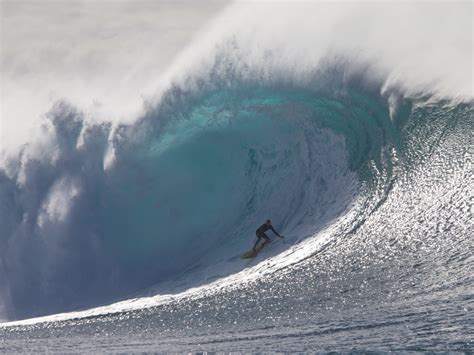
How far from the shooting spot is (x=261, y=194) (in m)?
20.9

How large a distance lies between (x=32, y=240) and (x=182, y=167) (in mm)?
4460

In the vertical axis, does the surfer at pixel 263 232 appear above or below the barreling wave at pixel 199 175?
below

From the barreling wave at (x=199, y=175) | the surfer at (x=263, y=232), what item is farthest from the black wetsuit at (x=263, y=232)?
Answer: the barreling wave at (x=199, y=175)

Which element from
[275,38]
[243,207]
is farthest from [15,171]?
[275,38]

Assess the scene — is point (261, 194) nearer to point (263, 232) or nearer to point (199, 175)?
point (199, 175)

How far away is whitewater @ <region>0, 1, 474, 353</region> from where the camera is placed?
42.7 feet

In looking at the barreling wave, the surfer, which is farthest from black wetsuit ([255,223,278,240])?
the barreling wave

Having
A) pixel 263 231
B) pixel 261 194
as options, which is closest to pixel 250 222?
pixel 261 194

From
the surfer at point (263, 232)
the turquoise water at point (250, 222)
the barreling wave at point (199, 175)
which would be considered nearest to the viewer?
the turquoise water at point (250, 222)

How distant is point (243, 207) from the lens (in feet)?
68.4

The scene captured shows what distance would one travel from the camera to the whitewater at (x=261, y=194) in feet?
42.7

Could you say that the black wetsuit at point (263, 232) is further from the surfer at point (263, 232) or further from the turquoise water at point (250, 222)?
the turquoise water at point (250, 222)

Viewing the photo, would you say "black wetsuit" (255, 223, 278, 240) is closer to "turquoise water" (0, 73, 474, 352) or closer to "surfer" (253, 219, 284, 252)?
"surfer" (253, 219, 284, 252)

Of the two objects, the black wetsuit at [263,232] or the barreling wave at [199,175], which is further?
the barreling wave at [199,175]
